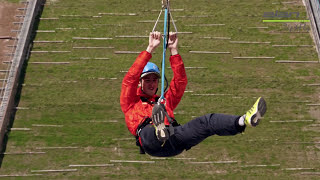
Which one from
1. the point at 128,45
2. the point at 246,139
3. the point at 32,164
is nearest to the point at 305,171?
the point at 246,139

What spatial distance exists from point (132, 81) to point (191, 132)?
1.11 metres

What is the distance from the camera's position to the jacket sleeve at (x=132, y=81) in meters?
6.67

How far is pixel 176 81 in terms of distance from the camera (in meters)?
7.00

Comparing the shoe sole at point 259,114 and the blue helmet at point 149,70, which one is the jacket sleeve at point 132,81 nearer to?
the blue helmet at point 149,70

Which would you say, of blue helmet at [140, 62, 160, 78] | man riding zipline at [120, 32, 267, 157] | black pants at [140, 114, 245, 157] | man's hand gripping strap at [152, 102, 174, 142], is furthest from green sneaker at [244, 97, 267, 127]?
blue helmet at [140, 62, 160, 78]

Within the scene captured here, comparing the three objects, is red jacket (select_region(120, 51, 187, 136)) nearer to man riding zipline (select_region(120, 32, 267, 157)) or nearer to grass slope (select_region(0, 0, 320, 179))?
man riding zipline (select_region(120, 32, 267, 157))

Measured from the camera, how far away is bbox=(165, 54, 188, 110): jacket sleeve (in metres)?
6.81

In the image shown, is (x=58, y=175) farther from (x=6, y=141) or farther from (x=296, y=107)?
(x=296, y=107)

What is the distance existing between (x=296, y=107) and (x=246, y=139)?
1.44 m

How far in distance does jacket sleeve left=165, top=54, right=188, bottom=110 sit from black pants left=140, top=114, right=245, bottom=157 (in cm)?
63

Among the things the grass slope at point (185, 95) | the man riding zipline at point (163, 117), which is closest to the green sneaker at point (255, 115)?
the man riding zipline at point (163, 117)

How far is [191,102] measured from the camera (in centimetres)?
1189

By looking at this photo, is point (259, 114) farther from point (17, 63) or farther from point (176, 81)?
point (17, 63)

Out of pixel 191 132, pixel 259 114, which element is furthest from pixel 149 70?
pixel 259 114
